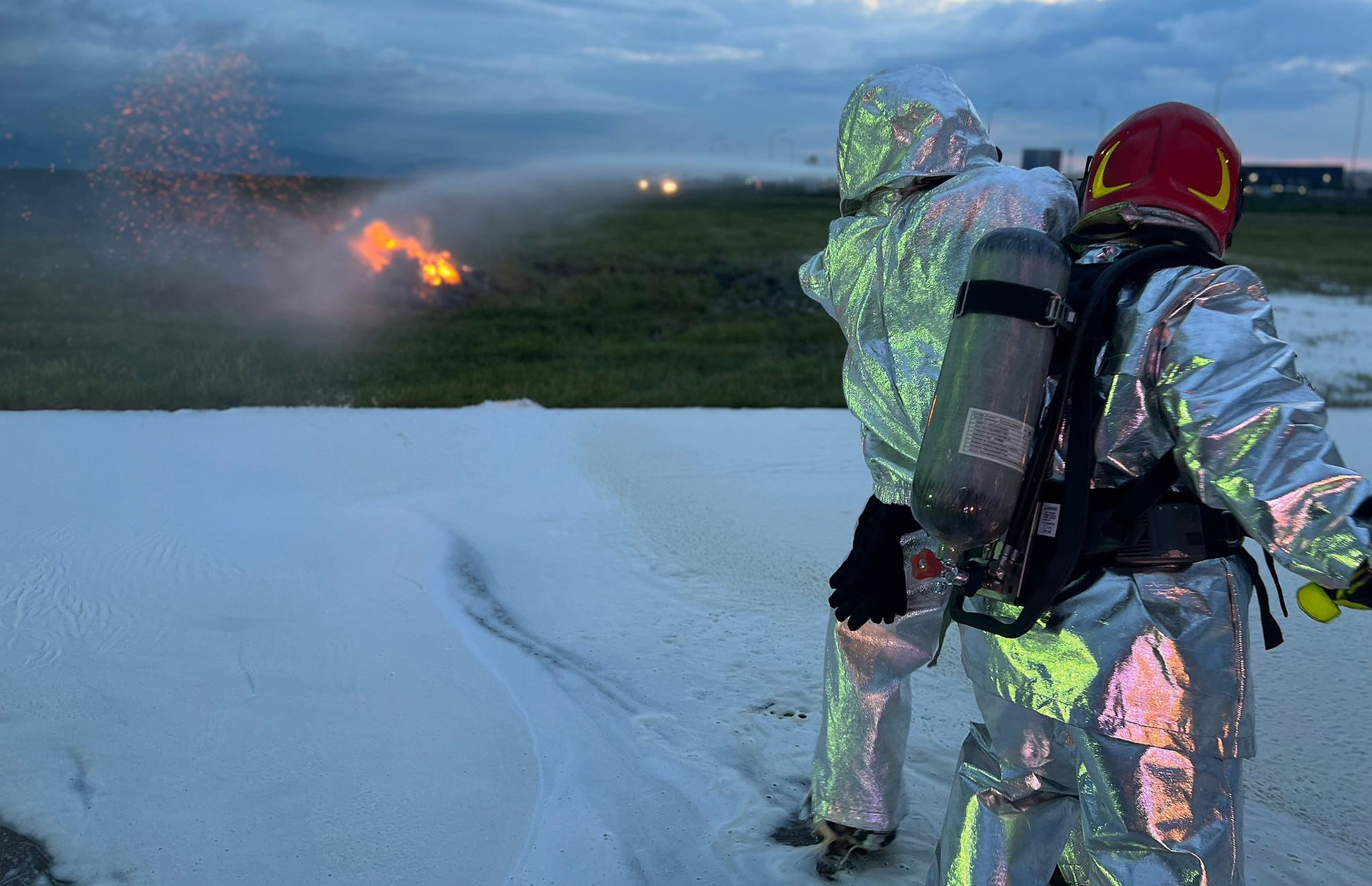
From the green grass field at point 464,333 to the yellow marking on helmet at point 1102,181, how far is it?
6.39 meters

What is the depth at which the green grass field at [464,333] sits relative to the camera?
8594mm

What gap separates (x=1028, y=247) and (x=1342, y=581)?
0.62 m

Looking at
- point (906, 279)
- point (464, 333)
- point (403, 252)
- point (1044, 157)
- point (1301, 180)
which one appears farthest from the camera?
point (1301, 180)

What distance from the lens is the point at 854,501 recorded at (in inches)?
204

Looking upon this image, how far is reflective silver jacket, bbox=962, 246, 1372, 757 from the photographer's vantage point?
4.93 ft

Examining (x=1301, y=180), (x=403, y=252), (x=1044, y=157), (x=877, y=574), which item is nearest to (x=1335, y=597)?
(x=877, y=574)

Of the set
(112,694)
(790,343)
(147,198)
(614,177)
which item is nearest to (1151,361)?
(112,694)

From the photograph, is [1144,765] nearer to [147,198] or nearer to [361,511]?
[361,511]

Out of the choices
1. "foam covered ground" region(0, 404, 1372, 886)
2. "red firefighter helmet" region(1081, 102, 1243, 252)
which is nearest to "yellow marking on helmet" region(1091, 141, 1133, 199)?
"red firefighter helmet" region(1081, 102, 1243, 252)

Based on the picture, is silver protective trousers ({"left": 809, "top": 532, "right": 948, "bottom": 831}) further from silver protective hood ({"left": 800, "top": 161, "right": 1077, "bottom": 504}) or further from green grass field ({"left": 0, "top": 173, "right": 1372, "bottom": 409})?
green grass field ({"left": 0, "top": 173, "right": 1372, "bottom": 409})

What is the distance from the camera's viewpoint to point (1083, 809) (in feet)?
5.85

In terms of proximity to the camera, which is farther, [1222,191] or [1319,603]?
[1222,191]

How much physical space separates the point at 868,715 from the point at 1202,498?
0.95 metres

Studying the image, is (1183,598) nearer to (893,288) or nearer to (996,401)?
(996,401)
